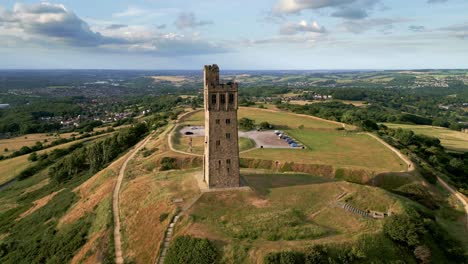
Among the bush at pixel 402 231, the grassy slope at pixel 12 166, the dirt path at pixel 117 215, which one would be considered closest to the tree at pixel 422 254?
the bush at pixel 402 231

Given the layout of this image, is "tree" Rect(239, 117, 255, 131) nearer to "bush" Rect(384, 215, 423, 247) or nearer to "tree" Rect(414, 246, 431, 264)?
"bush" Rect(384, 215, 423, 247)

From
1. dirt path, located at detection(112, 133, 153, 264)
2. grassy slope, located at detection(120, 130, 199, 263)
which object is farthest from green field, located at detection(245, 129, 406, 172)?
dirt path, located at detection(112, 133, 153, 264)

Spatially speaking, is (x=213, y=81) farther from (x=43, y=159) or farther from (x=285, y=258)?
(x=43, y=159)

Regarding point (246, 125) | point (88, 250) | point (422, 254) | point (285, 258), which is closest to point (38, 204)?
point (88, 250)

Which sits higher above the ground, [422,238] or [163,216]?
[163,216]

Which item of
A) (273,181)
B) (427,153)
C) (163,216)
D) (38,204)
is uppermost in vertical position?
(273,181)

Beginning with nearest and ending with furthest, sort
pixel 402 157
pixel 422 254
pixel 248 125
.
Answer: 1. pixel 422 254
2. pixel 402 157
3. pixel 248 125

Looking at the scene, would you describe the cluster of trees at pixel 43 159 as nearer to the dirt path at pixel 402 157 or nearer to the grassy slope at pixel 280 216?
the grassy slope at pixel 280 216
